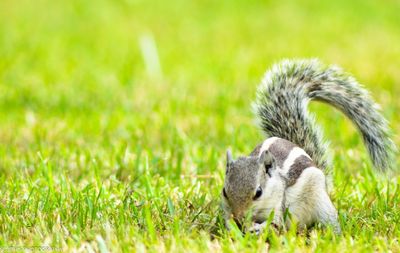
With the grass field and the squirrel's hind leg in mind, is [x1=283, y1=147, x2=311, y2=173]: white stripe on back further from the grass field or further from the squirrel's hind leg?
the grass field

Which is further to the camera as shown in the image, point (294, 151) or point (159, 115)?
point (159, 115)

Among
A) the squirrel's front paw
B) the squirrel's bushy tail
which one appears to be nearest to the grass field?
the squirrel's front paw

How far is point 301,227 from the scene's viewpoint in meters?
3.64

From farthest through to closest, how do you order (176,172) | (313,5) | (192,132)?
(313,5), (192,132), (176,172)

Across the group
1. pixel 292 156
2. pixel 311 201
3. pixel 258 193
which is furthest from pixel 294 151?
pixel 258 193

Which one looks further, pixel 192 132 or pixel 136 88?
pixel 136 88

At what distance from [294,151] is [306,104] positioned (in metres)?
0.48

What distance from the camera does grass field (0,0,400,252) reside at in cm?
354

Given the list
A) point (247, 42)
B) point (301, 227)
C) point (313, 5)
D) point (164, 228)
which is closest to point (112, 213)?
point (164, 228)

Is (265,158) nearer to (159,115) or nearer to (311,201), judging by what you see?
(311,201)

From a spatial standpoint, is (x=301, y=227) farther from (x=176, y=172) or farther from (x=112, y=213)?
(x=176, y=172)

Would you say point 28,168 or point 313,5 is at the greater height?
point 313,5

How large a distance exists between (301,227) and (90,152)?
1.96 meters

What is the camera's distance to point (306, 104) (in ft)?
13.6
